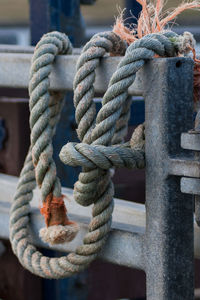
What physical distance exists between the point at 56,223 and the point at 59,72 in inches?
12.0

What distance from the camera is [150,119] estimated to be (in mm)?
1172

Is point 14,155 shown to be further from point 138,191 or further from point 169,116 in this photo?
point 169,116

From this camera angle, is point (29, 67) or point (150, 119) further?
point (29, 67)

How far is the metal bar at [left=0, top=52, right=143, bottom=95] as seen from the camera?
123 cm

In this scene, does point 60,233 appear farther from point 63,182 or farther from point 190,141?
point 63,182

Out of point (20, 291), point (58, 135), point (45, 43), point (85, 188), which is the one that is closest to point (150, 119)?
point (85, 188)

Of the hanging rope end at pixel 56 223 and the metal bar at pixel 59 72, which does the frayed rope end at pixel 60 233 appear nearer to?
the hanging rope end at pixel 56 223

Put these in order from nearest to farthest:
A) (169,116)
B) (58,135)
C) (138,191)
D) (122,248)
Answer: (169,116) < (122,248) < (58,135) < (138,191)

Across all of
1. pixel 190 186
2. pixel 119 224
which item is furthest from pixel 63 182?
pixel 190 186

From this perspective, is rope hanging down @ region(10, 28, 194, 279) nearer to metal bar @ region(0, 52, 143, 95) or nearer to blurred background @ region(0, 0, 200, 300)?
metal bar @ region(0, 52, 143, 95)

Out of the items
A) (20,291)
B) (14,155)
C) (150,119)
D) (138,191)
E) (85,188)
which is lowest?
(20,291)

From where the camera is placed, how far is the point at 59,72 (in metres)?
1.35

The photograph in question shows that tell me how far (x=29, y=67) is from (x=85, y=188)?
0.36 metres

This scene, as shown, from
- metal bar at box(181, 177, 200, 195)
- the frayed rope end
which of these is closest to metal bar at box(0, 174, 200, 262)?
the frayed rope end
